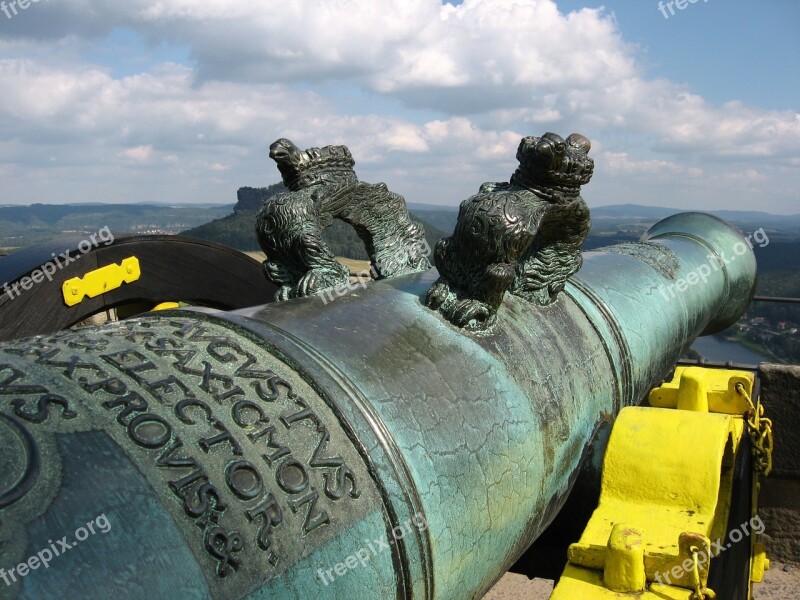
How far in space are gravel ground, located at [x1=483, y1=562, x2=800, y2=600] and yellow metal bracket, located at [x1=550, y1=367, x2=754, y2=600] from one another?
94.8 inches

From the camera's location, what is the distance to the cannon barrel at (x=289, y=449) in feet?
3.79

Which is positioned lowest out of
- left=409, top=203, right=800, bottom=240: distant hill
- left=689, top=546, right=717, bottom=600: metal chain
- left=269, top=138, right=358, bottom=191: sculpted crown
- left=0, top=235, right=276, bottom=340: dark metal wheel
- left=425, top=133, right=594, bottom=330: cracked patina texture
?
left=409, top=203, right=800, bottom=240: distant hill

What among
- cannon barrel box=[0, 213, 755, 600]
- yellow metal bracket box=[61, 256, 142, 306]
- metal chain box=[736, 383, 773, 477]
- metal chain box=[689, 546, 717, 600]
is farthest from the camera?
yellow metal bracket box=[61, 256, 142, 306]

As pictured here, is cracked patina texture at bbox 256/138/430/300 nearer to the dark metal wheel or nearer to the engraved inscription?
the engraved inscription

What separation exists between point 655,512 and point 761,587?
3.15 m

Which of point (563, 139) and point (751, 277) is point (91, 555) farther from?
point (751, 277)

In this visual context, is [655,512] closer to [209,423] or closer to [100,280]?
[209,423]

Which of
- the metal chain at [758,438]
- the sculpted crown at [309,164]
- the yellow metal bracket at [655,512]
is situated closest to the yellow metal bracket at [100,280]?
the sculpted crown at [309,164]

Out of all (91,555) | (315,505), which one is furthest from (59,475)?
(315,505)

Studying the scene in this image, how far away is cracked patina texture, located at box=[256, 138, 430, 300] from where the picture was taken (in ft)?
8.73

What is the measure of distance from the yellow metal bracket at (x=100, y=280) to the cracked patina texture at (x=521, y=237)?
2491mm

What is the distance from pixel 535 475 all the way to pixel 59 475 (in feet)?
4.54

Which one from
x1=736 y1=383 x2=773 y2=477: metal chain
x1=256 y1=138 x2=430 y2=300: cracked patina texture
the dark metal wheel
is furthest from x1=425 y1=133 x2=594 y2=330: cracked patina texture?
the dark metal wheel

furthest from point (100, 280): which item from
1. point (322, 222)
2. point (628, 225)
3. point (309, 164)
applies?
point (628, 225)
